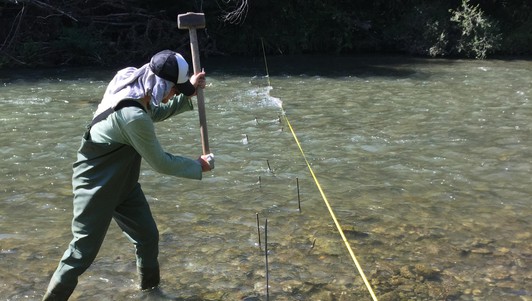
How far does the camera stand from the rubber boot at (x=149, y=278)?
4590 millimetres

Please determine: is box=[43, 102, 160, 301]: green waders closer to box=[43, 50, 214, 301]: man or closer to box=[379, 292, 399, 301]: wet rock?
box=[43, 50, 214, 301]: man

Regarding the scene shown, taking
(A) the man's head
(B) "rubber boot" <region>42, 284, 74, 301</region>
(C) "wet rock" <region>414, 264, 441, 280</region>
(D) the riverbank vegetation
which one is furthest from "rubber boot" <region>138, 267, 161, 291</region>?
(D) the riverbank vegetation

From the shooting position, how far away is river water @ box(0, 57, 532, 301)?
489cm

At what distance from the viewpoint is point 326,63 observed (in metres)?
19.2

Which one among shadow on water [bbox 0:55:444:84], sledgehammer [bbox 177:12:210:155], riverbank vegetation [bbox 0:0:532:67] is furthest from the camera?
riverbank vegetation [bbox 0:0:532:67]

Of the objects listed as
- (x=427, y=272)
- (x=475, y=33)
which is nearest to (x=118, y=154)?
(x=427, y=272)

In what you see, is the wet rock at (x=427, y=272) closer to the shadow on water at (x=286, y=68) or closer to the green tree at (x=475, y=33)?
the shadow on water at (x=286, y=68)

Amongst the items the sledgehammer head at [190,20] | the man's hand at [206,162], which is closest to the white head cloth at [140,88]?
the man's hand at [206,162]

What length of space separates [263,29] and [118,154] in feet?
61.9

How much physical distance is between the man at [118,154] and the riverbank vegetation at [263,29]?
1475cm

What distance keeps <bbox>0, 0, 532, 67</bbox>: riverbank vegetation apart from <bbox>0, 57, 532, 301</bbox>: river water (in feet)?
20.2

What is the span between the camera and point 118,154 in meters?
3.88

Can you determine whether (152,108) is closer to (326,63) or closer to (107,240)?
(107,240)

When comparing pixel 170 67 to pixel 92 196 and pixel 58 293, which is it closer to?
pixel 92 196
